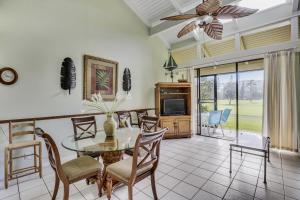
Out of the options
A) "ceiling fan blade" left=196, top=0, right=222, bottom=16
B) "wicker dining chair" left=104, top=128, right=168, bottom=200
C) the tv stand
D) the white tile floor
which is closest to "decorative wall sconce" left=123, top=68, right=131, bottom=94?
the tv stand

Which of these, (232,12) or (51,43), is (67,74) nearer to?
(51,43)

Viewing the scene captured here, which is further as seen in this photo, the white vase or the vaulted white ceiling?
the vaulted white ceiling

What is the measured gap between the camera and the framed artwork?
3439 millimetres

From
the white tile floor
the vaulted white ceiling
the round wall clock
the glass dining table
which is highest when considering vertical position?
the vaulted white ceiling

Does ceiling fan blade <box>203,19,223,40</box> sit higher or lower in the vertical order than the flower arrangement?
higher

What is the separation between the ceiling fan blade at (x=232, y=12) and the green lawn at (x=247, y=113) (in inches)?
→ 120

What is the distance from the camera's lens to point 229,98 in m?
5.20

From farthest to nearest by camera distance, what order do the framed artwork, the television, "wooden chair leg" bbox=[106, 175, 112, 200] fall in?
the television
the framed artwork
"wooden chair leg" bbox=[106, 175, 112, 200]

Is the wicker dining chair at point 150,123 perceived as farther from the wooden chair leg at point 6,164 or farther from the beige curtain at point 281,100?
the beige curtain at point 281,100

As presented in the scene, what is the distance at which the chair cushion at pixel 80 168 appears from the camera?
169cm

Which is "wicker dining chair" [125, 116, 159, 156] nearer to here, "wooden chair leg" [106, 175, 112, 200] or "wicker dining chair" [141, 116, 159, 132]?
"wicker dining chair" [141, 116, 159, 132]

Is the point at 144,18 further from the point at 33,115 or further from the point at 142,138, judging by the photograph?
the point at 142,138

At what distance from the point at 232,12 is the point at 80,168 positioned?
274cm

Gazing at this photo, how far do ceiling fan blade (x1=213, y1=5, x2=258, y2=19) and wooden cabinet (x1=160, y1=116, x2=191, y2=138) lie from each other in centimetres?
304
